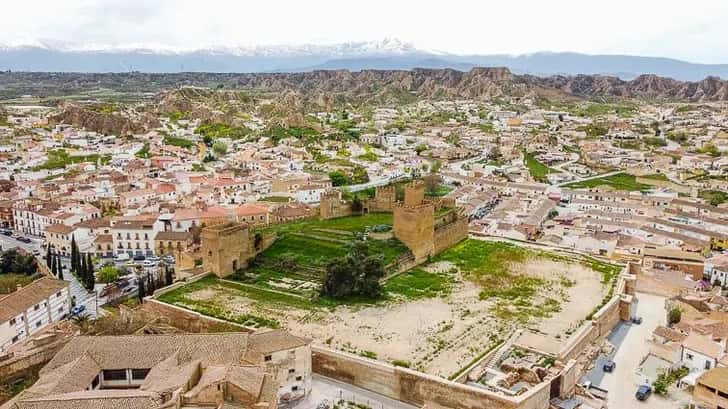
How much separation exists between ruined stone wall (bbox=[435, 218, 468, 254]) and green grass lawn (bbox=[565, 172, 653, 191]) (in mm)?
22111

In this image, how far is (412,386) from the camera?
58.7ft

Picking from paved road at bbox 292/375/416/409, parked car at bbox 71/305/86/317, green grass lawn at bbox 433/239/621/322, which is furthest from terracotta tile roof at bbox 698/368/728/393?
parked car at bbox 71/305/86/317

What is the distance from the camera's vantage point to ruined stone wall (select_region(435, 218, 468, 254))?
99.0ft

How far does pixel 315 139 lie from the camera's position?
72875mm

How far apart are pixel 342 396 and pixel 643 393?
29.6ft

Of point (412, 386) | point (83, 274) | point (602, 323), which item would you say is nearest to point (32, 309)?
point (83, 274)

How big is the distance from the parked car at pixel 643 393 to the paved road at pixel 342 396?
6.81 m

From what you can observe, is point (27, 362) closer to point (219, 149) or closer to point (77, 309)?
point (77, 309)

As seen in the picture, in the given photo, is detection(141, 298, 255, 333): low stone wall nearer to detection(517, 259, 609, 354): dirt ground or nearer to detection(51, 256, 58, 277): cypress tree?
detection(51, 256, 58, 277): cypress tree

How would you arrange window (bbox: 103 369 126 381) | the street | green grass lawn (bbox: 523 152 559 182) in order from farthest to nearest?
green grass lawn (bbox: 523 152 559 182)
the street
window (bbox: 103 369 126 381)

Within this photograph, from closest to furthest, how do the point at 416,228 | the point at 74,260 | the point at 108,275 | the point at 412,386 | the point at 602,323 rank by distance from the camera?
1. the point at 412,386
2. the point at 602,323
3. the point at 416,228
4. the point at 108,275
5. the point at 74,260

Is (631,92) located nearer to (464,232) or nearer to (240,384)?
(464,232)

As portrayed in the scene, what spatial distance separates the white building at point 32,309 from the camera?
839 inches

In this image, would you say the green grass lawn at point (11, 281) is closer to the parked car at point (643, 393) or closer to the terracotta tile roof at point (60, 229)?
the terracotta tile roof at point (60, 229)
